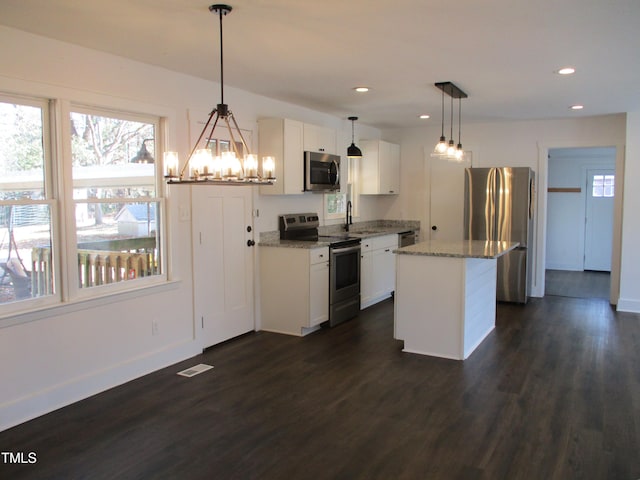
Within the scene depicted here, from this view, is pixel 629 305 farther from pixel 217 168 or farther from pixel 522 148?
pixel 217 168

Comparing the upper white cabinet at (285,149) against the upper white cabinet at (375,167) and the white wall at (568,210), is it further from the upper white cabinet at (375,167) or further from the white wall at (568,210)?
the white wall at (568,210)

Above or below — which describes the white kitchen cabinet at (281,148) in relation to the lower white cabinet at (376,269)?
above

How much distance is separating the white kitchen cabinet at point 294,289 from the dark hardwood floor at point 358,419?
42 centimetres

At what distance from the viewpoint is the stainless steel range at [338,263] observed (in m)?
5.33

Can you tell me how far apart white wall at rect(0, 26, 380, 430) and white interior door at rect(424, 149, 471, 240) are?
11.4 ft

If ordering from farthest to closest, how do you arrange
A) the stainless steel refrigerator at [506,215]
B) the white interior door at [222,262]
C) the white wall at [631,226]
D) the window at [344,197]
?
the window at [344,197], the stainless steel refrigerator at [506,215], the white wall at [631,226], the white interior door at [222,262]

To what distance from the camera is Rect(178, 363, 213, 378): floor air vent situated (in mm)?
3969

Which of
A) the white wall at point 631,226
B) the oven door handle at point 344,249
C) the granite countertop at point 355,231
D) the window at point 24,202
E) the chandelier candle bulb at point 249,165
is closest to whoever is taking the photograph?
the chandelier candle bulb at point 249,165

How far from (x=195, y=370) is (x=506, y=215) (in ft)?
14.5

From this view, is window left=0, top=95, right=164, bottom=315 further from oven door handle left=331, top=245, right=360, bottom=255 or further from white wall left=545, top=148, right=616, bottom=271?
white wall left=545, top=148, right=616, bottom=271

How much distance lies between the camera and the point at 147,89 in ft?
12.8

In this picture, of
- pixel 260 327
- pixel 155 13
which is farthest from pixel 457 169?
pixel 155 13

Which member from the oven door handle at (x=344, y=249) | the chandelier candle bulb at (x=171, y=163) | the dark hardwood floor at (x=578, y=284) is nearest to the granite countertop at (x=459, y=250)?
the oven door handle at (x=344, y=249)

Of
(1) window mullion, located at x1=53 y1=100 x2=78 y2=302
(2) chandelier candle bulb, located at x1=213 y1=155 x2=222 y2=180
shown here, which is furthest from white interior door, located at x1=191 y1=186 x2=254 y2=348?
(2) chandelier candle bulb, located at x1=213 y1=155 x2=222 y2=180
